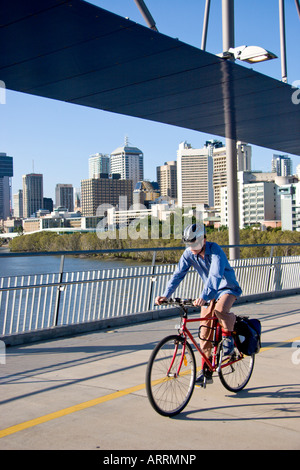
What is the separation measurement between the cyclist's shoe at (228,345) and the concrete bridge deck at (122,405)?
0.46 metres

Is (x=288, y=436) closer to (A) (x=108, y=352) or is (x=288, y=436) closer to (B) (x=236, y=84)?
(A) (x=108, y=352)

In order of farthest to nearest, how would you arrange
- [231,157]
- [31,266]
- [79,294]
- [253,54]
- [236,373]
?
[231,157], [31,266], [79,294], [253,54], [236,373]

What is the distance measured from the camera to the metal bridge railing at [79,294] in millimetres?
9242

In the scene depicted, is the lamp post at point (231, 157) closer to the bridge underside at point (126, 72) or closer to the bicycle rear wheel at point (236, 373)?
the bridge underside at point (126, 72)

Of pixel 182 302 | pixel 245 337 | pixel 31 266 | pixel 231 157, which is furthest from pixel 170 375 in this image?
pixel 231 157

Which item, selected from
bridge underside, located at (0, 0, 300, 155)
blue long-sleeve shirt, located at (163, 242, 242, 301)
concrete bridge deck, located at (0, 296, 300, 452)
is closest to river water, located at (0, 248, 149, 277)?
concrete bridge deck, located at (0, 296, 300, 452)

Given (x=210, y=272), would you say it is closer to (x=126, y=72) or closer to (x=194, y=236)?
(x=194, y=236)

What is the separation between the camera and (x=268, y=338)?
29.9 ft

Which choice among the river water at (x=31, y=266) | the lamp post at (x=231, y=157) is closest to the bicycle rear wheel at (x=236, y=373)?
the river water at (x=31, y=266)

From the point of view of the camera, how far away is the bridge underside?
6.85 m

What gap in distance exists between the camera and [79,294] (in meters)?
10.4

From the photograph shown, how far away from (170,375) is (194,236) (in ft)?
4.31
